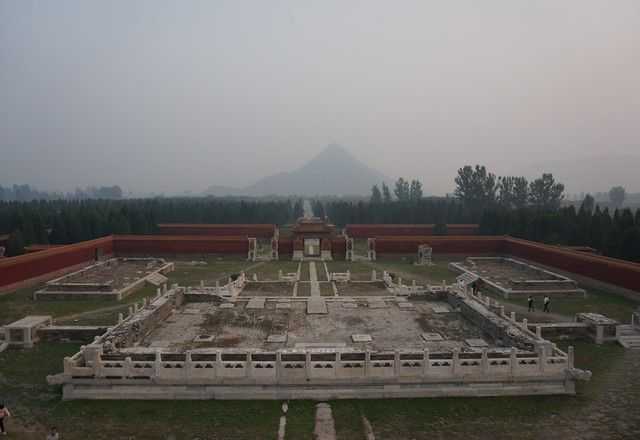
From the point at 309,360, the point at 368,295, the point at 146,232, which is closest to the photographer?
the point at 309,360

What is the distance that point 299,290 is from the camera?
24.3 metres

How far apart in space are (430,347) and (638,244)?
2253 cm

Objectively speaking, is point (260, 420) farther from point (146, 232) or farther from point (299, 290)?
point (146, 232)

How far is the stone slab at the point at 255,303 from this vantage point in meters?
19.3

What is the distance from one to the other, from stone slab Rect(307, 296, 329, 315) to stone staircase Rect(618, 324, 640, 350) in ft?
34.7

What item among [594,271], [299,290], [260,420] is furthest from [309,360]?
[594,271]

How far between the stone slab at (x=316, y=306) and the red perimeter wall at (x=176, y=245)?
748 inches

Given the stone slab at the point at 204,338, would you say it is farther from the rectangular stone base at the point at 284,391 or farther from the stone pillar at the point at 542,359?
the stone pillar at the point at 542,359

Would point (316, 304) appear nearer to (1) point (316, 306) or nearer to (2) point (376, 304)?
(1) point (316, 306)

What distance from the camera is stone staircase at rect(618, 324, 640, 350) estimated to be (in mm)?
15664

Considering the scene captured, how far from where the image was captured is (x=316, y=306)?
19.0 metres

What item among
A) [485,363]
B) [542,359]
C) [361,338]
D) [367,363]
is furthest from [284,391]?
[542,359]

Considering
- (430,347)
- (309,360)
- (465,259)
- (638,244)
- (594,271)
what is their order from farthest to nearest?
1. (465,259)
2. (638,244)
3. (594,271)
4. (430,347)
5. (309,360)

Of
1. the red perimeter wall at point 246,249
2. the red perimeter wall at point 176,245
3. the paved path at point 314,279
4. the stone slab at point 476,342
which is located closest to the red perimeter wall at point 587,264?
the red perimeter wall at point 246,249
